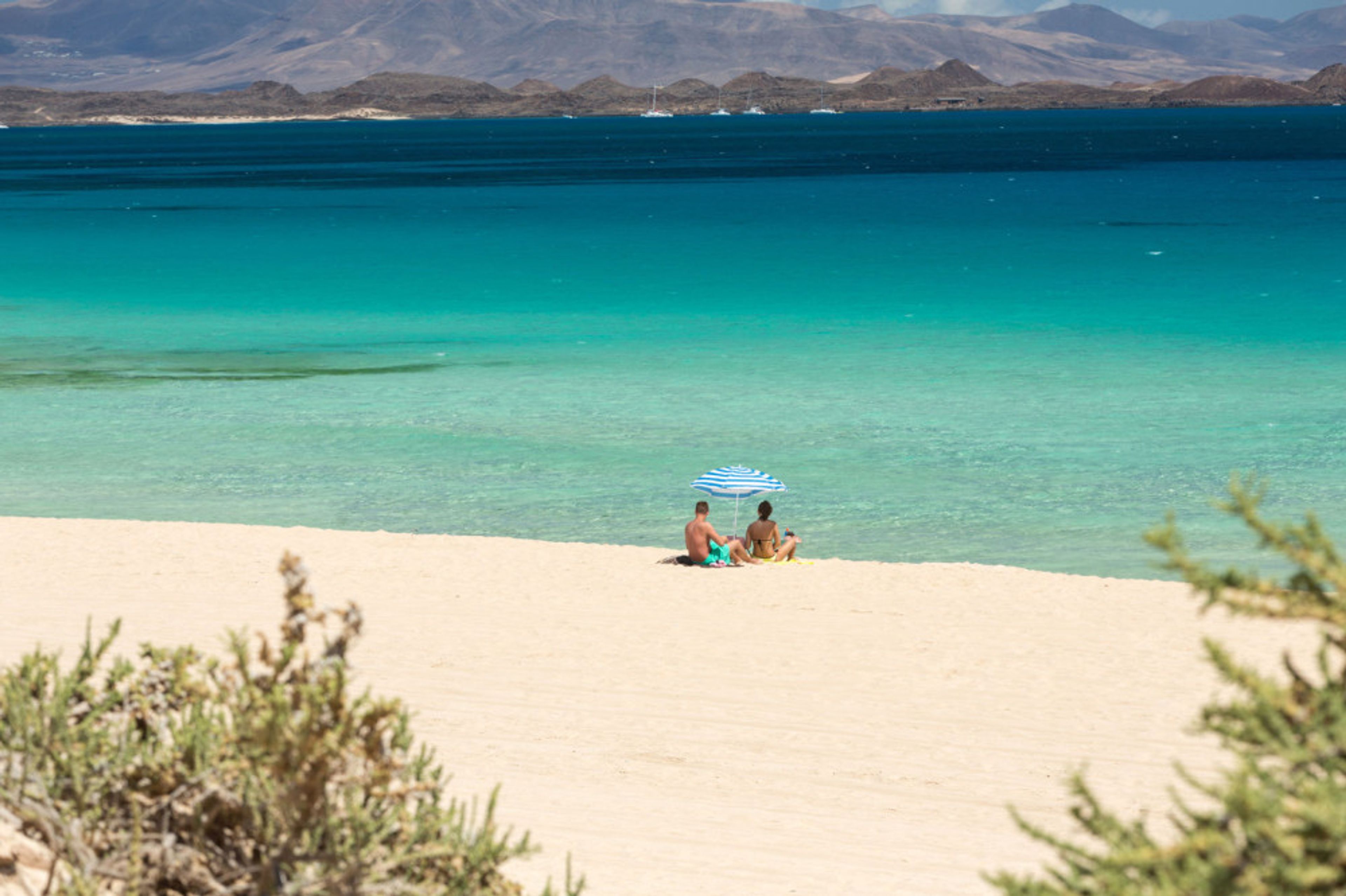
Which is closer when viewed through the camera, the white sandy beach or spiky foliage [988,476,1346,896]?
spiky foliage [988,476,1346,896]

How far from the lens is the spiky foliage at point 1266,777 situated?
340cm

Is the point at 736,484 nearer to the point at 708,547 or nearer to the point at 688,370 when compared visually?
the point at 708,547

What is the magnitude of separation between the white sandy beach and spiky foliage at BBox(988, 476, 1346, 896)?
1.92m

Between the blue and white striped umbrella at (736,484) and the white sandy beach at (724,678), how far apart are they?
1.34 meters

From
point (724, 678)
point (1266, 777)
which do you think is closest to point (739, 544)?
point (724, 678)

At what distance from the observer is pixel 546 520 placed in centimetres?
1850

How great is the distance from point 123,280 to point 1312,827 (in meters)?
46.9

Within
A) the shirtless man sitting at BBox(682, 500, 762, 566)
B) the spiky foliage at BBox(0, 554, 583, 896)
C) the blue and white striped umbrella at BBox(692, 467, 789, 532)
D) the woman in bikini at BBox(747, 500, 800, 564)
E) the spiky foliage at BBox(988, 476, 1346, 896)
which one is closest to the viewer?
the spiky foliage at BBox(988, 476, 1346, 896)

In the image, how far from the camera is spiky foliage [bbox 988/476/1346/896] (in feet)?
11.2

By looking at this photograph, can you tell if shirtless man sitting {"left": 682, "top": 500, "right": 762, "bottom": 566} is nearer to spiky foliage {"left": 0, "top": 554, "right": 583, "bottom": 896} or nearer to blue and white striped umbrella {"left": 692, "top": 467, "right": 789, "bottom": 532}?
blue and white striped umbrella {"left": 692, "top": 467, "right": 789, "bottom": 532}

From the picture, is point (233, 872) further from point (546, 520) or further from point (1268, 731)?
point (546, 520)

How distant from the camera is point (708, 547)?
15.7 meters

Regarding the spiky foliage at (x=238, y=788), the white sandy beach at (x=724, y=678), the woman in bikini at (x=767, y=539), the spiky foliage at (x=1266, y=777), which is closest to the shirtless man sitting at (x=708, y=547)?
the woman in bikini at (x=767, y=539)

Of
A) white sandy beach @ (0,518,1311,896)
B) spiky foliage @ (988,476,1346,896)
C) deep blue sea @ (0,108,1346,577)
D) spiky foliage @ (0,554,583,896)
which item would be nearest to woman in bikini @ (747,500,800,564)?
white sandy beach @ (0,518,1311,896)
